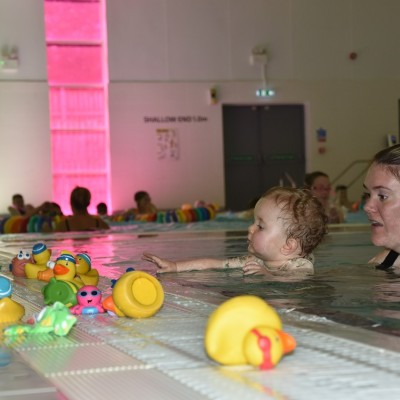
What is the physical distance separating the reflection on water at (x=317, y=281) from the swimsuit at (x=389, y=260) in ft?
0.25

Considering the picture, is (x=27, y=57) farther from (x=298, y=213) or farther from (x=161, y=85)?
(x=298, y=213)

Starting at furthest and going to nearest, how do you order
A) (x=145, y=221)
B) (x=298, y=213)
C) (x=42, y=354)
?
(x=145, y=221)
(x=298, y=213)
(x=42, y=354)

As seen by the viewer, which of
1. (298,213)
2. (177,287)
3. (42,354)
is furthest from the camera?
(298,213)

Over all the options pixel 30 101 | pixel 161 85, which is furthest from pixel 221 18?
pixel 30 101

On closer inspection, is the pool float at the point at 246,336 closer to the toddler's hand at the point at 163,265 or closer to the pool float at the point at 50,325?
the pool float at the point at 50,325

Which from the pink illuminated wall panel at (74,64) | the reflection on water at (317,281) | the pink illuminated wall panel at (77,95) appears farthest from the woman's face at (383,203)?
the pink illuminated wall panel at (74,64)

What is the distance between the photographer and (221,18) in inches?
763

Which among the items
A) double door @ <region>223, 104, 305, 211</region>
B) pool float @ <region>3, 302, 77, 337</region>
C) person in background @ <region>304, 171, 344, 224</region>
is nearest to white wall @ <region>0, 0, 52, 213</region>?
double door @ <region>223, 104, 305, 211</region>

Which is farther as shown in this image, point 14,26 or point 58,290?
point 14,26

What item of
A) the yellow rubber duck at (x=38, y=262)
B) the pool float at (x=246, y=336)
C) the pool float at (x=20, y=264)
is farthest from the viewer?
the pool float at (x=20, y=264)

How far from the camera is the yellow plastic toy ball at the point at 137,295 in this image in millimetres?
2592

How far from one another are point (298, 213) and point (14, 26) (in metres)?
15.7

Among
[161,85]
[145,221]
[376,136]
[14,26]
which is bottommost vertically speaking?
[145,221]

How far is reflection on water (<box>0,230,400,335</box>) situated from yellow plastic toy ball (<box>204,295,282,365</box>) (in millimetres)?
581
